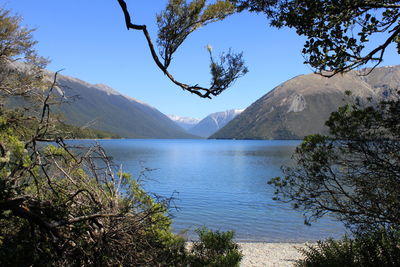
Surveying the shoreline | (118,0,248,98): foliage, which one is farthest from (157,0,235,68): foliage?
the shoreline

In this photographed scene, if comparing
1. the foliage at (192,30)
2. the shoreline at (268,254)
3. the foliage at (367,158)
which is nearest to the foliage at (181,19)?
the foliage at (192,30)

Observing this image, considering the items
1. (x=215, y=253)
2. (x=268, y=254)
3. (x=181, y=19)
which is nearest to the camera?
(x=181, y=19)

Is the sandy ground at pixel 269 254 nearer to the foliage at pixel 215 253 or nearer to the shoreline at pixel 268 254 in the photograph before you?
the shoreline at pixel 268 254

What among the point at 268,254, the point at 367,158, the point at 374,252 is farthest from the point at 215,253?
the point at 268,254

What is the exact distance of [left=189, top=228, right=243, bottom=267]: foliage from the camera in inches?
322

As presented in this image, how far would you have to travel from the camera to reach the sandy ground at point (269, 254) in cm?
1365

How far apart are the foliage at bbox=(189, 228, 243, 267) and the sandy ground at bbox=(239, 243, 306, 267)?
4.62 meters

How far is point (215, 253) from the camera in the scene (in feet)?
29.5

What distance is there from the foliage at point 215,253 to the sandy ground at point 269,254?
4620mm

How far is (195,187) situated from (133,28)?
3536cm

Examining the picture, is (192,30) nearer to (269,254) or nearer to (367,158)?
(367,158)

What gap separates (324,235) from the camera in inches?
794

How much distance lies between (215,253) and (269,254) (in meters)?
7.38

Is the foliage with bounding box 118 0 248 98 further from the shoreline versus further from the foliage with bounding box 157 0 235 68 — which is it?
the shoreline
